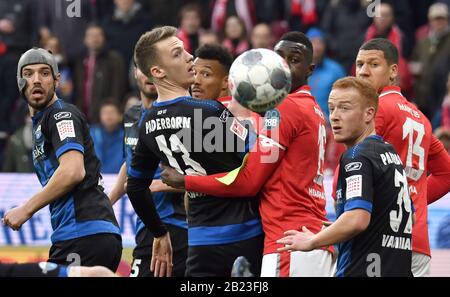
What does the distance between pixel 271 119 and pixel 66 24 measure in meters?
11.1

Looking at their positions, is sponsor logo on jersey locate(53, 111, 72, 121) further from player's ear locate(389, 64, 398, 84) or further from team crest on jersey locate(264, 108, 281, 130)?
player's ear locate(389, 64, 398, 84)

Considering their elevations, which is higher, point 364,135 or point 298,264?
point 364,135

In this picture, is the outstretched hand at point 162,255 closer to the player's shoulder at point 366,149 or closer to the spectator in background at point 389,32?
the player's shoulder at point 366,149

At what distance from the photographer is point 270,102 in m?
8.02

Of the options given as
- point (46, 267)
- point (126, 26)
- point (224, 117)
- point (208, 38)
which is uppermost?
point (126, 26)

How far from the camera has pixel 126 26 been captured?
734 inches

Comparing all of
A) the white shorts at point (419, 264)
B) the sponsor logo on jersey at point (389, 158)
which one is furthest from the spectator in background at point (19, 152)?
the sponsor logo on jersey at point (389, 158)

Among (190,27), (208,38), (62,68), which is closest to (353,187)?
(208,38)

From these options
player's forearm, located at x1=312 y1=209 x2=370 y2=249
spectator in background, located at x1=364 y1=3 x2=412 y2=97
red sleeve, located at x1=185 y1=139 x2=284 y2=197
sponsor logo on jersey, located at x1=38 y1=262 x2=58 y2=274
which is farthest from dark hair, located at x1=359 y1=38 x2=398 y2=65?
spectator in background, located at x1=364 y1=3 x2=412 y2=97

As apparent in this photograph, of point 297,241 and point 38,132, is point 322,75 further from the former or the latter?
point 297,241

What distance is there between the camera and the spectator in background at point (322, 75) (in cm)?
1678

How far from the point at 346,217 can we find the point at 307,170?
113 centimetres

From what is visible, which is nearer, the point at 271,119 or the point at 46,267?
the point at 46,267
